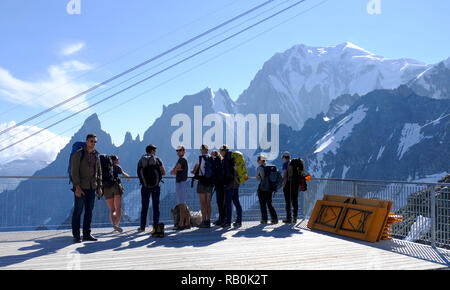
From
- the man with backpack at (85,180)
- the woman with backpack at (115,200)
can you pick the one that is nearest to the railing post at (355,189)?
the woman with backpack at (115,200)

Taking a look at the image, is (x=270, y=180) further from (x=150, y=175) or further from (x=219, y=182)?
(x=150, y=175)

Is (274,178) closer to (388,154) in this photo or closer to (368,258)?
(368,258)

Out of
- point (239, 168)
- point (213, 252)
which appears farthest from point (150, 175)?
point (213, 252)

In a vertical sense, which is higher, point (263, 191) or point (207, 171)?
point (207, 171)

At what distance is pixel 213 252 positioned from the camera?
6.04m

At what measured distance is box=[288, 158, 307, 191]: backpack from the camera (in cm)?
961

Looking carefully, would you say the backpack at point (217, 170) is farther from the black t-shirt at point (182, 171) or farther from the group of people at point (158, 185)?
the black t-shirt at point (182, 171)

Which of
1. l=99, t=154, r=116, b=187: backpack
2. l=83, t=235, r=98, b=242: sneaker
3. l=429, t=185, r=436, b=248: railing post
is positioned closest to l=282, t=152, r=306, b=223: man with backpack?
l=429, t=185, r=436, b=248: railing post

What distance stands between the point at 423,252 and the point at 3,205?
29.5 feet

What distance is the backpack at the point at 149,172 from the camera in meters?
7.94

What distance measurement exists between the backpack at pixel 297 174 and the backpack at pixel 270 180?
0.40 meters

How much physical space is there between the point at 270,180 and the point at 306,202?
2.32 metres

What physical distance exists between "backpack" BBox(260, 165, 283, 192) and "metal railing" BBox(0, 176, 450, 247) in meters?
0.96

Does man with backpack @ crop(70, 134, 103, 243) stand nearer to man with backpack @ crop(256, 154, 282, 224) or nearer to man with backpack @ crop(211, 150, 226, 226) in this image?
man with backpack @ crop(211, 150, 226, 226)
